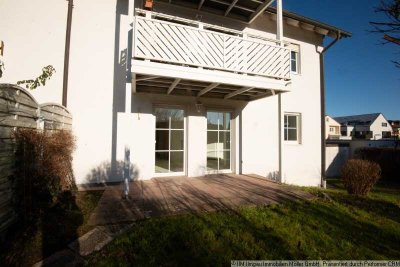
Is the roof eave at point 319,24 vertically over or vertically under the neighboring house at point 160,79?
over

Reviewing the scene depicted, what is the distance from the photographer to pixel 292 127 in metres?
9.76

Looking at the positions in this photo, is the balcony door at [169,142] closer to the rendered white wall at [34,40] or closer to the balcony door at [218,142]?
the balcony door at [218,142]

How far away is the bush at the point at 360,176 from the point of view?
6.73 m

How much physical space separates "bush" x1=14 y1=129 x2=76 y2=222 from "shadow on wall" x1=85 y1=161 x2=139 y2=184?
1712mm

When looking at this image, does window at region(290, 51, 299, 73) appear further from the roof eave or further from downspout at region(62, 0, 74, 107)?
downspout at region(62, 0, 74, 107)

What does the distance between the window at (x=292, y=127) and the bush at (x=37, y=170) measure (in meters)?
8.22

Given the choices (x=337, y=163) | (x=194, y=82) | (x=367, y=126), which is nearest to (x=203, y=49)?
(x=194, y=82)

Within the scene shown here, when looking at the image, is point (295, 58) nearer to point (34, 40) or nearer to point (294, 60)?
point (294, 60)

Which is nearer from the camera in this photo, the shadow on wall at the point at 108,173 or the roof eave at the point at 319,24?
the shadow on wall at the point at 108,173

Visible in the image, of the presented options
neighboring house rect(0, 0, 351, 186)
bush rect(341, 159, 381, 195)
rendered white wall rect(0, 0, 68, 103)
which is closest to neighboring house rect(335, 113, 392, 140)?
bush rect(341, 159, 381, 195)

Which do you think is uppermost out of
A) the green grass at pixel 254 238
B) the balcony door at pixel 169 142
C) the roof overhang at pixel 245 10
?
the roof overhang at pixel 245 10

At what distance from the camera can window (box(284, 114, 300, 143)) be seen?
966cm

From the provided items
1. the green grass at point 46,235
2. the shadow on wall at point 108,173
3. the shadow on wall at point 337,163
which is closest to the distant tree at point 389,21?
the green grass at point 46,235

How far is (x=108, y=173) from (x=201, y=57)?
423 centimetres
